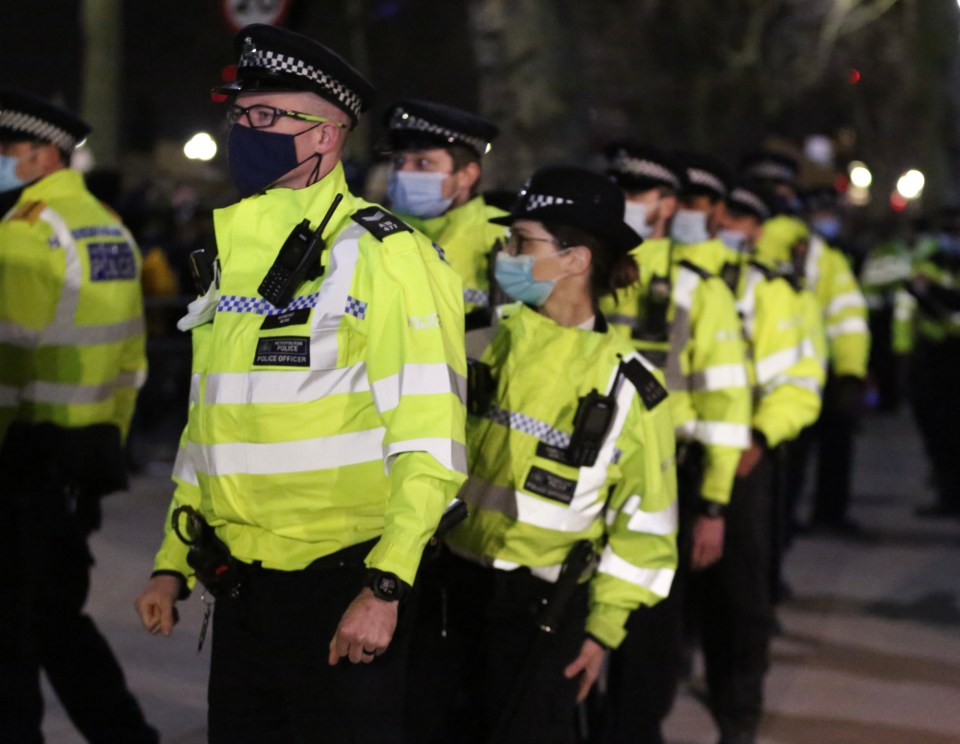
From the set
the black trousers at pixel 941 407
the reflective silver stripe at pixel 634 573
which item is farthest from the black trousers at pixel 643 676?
the black trousers at pixel 941 407

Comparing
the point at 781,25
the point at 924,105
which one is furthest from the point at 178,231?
the point at 781,25

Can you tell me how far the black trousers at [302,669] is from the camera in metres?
3.38

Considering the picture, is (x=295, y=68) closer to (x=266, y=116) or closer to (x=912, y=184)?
(x=266, y=116)

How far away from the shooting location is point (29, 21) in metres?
11.8

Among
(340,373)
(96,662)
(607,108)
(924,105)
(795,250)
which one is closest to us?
(340,373)

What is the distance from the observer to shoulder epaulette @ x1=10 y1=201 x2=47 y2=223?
5027 millimetres

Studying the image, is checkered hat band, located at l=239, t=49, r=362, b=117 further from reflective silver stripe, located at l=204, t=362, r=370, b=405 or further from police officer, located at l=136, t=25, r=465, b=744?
reflective silver stripe, located at l=204, t=362, r=370, b=405

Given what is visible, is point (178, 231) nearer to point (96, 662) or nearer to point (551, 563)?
point (96, 662)

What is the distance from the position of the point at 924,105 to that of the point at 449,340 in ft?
85.9

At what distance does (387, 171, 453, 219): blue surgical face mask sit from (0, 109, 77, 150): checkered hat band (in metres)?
1.13

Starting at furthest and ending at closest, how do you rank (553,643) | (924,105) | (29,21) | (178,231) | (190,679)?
(924,105) → (178,231) → (29,21) → (190,679) → (553,643)

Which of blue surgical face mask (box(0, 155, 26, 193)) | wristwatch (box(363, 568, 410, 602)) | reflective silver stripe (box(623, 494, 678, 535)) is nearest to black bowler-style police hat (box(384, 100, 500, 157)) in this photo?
blue surgical face mask (box(0, 155, 26, 193))

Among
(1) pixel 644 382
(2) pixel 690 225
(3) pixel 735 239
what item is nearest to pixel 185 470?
(1) pixel 644 382

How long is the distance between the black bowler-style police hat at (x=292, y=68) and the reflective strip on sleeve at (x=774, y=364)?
3.36 m
